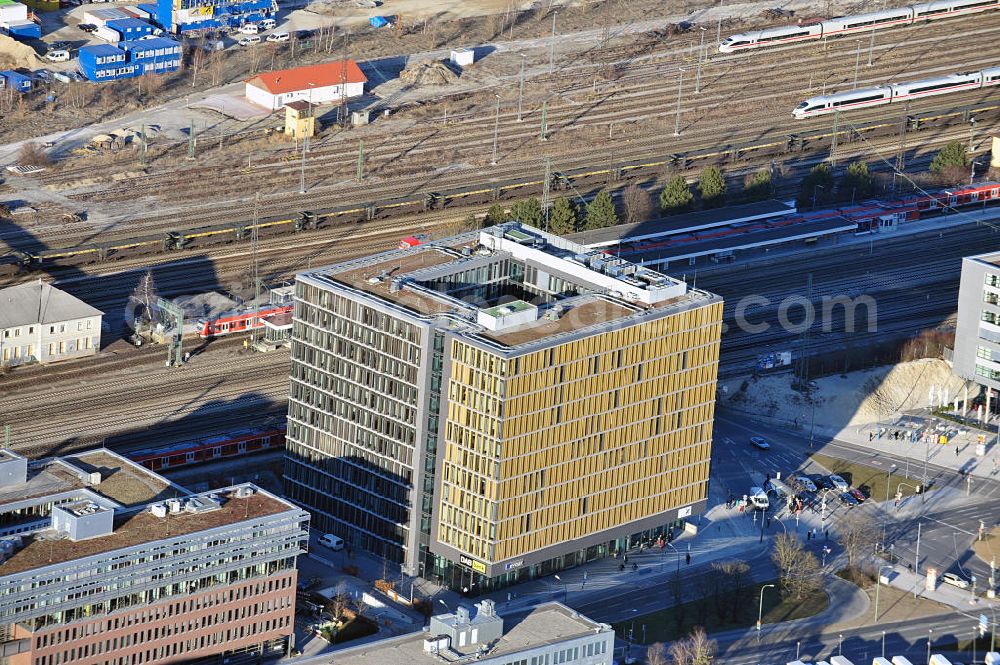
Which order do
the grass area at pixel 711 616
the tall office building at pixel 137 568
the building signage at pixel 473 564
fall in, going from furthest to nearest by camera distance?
1. the building signage at pixel 473 564
2. the grass area at pixel 711 616
3. the tall office building at pixel 137 568

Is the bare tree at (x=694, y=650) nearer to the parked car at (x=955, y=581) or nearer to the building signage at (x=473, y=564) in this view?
the building signage at (x=473, y=564)

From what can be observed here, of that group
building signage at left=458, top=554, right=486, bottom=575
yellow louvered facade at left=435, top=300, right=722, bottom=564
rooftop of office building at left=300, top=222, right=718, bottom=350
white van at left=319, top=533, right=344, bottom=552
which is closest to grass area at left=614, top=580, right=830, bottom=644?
yellow louvered facade at left=435, top=300, right=722, bottom=564

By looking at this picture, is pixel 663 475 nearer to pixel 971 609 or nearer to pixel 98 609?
pixel 971 609

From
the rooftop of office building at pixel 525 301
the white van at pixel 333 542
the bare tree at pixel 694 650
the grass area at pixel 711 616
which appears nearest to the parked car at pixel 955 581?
the grass area at pixel 711 616

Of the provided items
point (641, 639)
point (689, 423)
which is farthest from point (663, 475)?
point (641, 639)

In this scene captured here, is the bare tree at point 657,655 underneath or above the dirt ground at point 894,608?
above

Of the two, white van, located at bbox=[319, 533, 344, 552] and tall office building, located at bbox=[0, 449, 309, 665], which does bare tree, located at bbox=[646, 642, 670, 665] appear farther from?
white van, located at bbox=[319, 533, 344, 552]

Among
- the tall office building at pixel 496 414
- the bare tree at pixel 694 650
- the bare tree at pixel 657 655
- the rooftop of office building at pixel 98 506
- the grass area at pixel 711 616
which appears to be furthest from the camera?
the tall office building at pixel 496 414

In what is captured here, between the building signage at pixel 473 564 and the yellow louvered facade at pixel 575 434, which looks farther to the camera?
the building signage at pixel 473 564
